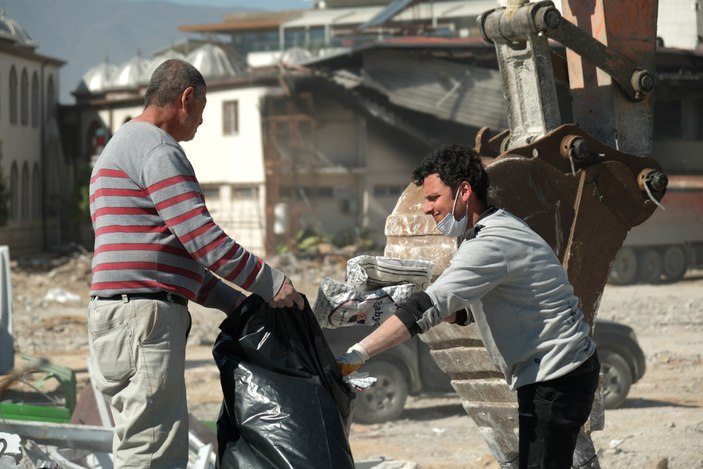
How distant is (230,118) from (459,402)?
26340mm

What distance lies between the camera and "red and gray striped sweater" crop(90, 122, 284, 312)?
409 centimetres

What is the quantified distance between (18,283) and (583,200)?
23.9 metres

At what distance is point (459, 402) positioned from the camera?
11.2 meters

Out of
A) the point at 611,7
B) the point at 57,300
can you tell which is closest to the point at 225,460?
the point at 611,7

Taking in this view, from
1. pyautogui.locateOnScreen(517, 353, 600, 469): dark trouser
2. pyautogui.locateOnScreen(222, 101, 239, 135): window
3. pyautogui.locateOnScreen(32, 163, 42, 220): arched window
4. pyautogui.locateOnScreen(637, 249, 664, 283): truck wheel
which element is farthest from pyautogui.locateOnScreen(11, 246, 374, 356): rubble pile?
pyautogui.locateOnScreen(517, 353, 600, 469): dark trouser

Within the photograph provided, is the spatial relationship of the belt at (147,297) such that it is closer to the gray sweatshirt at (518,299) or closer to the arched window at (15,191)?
the gray sweatshirt at (518,299)

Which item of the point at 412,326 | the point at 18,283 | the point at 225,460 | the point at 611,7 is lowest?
the point at 18,283

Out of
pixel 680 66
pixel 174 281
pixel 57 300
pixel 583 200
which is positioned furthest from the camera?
pixel 680 66

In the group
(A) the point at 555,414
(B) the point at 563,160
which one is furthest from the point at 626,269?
(A) the point at 555,414

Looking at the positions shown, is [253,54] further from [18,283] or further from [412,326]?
[412,326]

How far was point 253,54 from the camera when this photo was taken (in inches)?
2712

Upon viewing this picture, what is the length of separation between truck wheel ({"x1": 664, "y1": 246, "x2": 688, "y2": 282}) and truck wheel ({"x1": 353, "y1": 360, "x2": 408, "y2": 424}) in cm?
1601

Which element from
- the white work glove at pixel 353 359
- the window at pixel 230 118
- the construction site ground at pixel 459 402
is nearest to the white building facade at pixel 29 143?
the window at pixel 230 118

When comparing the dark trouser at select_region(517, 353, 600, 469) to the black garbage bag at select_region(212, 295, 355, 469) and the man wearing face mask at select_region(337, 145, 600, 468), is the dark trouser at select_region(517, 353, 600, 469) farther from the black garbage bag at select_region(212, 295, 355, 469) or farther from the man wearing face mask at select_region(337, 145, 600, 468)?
the black garbage bag at select_region(212, 295, 355, 469)
